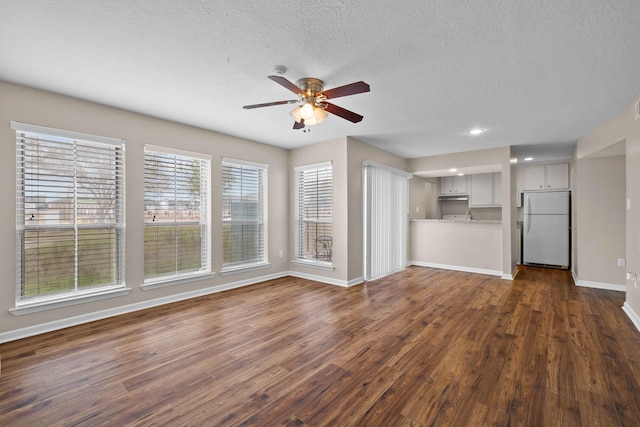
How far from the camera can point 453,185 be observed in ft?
24.9

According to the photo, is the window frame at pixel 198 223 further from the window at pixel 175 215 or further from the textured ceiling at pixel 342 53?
the textured ceiling at pixel 342 53

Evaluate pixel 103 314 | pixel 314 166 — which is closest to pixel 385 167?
pixel 314 166

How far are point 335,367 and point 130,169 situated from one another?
333 centimetres

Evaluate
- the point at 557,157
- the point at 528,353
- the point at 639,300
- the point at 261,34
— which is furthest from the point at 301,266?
the point at 557,157

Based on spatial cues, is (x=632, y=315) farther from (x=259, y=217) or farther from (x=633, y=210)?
(x=259, y=217)

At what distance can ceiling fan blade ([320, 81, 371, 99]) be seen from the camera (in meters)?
2.16

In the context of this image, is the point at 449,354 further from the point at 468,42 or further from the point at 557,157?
the point at 557,157

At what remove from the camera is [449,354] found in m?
2.48

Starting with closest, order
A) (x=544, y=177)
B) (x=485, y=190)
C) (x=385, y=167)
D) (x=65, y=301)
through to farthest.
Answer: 1. (x=65, y=301)
2. (x=385, y=167)
3. (x=544, y=177)
4. (x=485, y=190)

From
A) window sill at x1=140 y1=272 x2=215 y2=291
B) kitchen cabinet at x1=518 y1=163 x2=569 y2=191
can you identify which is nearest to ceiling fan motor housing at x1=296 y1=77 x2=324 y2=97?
window sill at x1=140 y1=272 x2=215 y2=291

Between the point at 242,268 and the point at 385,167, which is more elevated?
the point at 385,167

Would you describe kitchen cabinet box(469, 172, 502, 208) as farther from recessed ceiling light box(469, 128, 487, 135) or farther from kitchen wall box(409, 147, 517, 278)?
recessed ceiling light box(469, 128, 487, 135)

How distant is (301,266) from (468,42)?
4.29m

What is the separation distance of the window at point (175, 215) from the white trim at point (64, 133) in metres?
0.40
